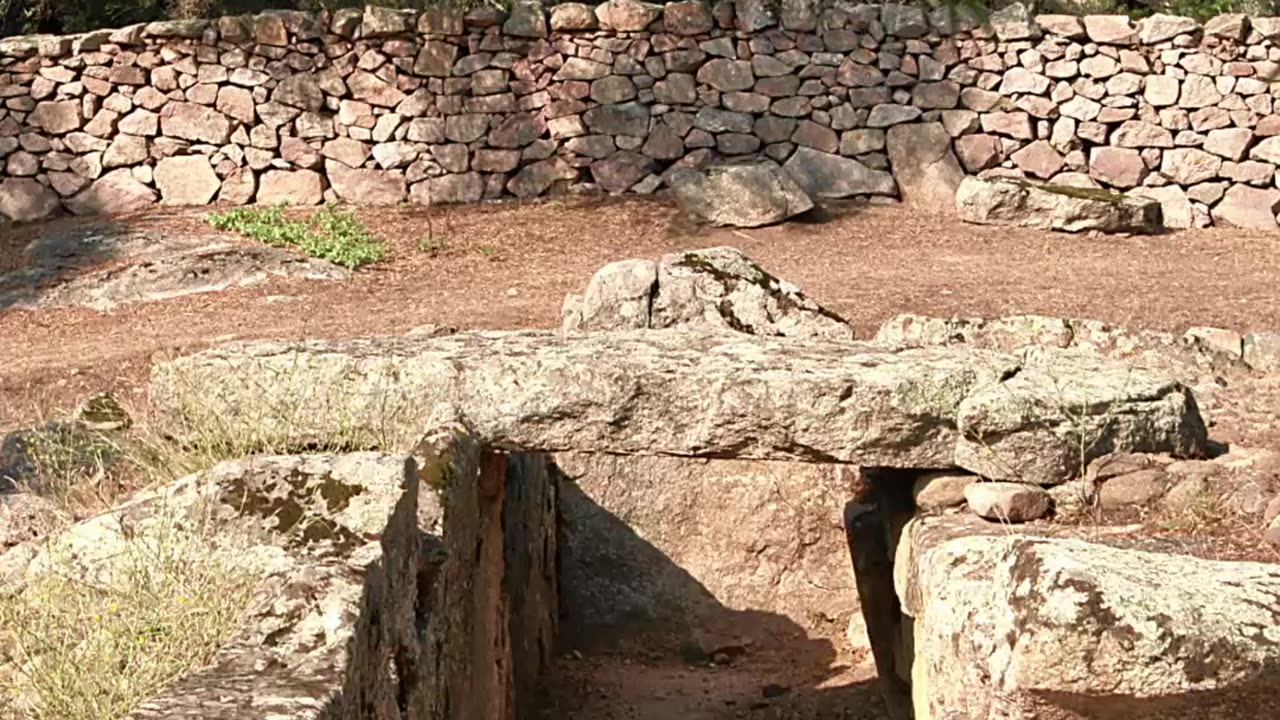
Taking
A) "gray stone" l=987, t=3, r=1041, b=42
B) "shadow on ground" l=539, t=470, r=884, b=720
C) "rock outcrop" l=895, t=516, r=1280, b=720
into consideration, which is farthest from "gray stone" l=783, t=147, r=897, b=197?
"rock outcrop" l=895, t=516, r=1280, b=720

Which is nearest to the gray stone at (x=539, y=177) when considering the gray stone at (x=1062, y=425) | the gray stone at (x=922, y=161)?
the gray stone at (x=922, y=161)

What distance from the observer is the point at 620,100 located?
15078 mm

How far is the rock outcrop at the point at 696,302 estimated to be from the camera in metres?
9.16

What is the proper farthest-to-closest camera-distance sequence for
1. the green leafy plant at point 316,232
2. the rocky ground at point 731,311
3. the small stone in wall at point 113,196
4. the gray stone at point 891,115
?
1. the small stone in wall at point 113,196
2. the gray stone at point 891,115
3. the green leafy plant at point 316,232
4. the rocky ground at point 731,311

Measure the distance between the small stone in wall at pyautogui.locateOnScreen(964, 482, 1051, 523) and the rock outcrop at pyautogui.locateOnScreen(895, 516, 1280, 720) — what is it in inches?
54.8

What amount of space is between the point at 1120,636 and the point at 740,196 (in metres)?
10.1

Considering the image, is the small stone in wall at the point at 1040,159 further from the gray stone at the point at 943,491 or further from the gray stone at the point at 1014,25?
the gray stone at the point at 943,491

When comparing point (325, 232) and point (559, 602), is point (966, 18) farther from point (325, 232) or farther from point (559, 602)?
point (559, 602)

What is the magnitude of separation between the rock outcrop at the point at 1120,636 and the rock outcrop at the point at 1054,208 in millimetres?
9627

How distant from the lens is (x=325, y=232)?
14203 mm

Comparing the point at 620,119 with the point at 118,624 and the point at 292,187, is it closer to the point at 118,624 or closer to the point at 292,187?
the point at 292,187

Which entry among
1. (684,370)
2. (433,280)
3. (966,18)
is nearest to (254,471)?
(684,370)

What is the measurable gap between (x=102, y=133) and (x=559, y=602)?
7902 mm

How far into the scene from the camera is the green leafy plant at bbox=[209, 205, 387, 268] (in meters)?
13.7
